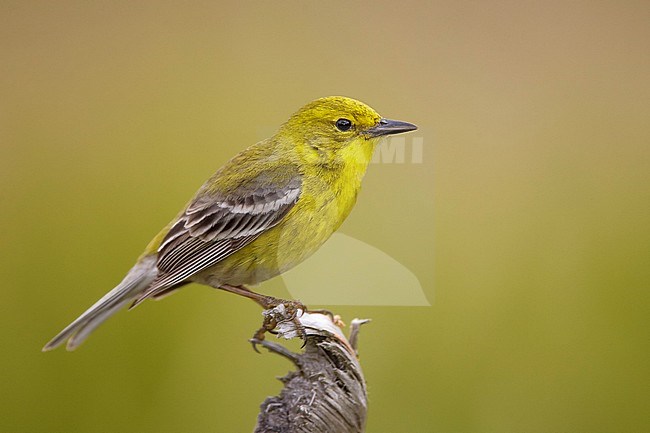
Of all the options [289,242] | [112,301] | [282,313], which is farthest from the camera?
[112,301]

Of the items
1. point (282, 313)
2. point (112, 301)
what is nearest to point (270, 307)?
point (282, 313)

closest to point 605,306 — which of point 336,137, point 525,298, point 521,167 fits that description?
point 525,298

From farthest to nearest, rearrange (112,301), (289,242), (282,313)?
(112,301)
(289,242)
(282,313)

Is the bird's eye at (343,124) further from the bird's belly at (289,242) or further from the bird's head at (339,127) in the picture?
the bird's belly at (289,242)

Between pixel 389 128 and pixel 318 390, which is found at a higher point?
pixel 389 128

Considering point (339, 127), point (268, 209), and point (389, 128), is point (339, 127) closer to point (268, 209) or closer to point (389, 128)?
point (389, 128)

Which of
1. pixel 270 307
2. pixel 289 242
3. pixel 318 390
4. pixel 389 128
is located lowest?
pixel 318 390

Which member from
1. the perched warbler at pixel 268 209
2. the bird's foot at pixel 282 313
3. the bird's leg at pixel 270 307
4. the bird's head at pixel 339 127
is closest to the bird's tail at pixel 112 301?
the perched warbler at pixel 268 209

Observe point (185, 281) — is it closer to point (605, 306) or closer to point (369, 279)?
point (369, 279)

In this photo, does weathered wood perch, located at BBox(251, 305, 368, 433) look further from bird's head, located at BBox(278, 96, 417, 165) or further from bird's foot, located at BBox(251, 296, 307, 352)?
bird's head, located at BBox(278, 96, 417, 165)

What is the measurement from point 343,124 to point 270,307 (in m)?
0.46

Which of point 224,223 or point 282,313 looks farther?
point 224,223

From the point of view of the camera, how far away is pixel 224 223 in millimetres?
1907

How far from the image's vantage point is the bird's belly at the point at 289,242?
1.85m
